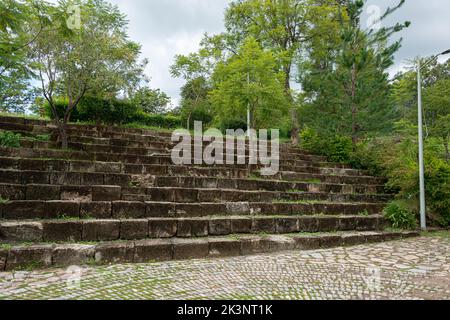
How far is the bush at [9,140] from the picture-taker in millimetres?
5894

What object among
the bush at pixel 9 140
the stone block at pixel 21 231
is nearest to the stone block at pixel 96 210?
the stone block at pixel 21 231

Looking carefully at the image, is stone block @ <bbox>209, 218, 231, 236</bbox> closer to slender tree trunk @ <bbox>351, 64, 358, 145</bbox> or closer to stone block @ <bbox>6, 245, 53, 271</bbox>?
stone block @ <bbox>6, 245, 53, 271</bbox>

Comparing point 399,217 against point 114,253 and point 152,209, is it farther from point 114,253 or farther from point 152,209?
point 114,253

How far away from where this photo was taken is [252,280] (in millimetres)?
3289

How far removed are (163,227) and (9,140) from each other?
4045mm

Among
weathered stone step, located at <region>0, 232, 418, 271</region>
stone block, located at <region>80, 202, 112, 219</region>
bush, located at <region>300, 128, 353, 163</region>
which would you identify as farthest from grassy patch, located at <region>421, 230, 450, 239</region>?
stone block, located at <region>80, 202, 112, 219</region>

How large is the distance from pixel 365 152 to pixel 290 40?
10623mm

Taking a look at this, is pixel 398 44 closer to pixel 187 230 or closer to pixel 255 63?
pixel 255 63

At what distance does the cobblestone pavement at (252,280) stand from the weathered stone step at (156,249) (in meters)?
0.19

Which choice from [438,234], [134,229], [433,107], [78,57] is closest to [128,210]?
[134,229]

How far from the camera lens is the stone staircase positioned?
12.8 ft

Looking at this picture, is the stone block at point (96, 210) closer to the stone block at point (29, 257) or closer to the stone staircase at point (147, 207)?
the stone staircase at point (147, 207)

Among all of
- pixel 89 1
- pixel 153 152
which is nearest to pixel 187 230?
pixel 153 152

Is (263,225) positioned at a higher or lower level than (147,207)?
lower
